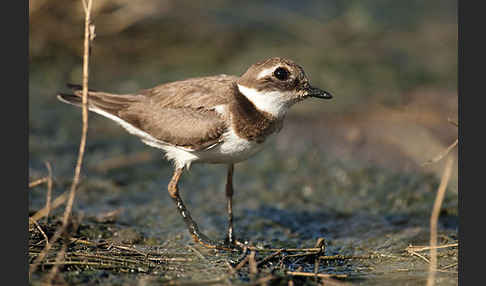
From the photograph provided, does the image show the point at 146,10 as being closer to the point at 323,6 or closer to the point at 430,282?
the point at 323,6

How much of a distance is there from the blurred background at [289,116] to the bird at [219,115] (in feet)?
3.05

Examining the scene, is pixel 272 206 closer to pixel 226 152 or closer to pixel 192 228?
pixel 192 228

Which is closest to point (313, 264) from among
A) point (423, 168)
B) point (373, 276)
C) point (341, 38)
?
point (373, 276)

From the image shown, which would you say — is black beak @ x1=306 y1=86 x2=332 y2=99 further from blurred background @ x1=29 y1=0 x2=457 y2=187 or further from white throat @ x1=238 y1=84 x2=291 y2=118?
blurred background @ x1=29 y1=0 x2=457 y2=187

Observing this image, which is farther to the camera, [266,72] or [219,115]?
[266,72]

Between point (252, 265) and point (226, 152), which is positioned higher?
point (226, 152)

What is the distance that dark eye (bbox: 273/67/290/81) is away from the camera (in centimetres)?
599

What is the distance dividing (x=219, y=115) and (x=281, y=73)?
2.40ft

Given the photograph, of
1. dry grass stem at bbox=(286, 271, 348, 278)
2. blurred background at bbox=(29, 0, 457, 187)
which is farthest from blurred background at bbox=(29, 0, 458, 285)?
dry grass stem at bbox=(286, 271, 348, 278)

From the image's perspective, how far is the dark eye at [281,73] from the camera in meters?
5.99

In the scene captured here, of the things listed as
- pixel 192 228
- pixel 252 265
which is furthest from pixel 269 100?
pixel 252 265

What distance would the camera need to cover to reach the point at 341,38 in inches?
473

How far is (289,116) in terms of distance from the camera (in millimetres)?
9844

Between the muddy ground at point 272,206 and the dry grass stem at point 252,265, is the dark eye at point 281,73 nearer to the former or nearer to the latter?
the muddy ground at point 272,206
